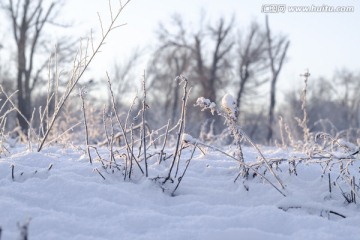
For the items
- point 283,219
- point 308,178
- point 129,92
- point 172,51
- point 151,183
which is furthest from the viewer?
point 129,92

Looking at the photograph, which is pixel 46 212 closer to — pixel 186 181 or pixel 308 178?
pixel 186 181

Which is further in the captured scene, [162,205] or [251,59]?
[251,59]

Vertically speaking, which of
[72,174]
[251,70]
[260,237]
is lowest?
[260,237]

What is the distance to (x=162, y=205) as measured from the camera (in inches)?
97.4

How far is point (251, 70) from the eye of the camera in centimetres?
2745

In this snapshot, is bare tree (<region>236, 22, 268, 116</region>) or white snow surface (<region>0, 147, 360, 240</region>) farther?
bare tree (<region>236, 22, 268, 116</region>)

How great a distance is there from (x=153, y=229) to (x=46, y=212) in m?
0.49

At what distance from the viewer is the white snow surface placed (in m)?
2.10

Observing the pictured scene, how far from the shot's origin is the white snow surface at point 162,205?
2.10 metres

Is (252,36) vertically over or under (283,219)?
over

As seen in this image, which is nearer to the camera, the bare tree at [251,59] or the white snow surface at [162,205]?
the white snow surface at [162,205]

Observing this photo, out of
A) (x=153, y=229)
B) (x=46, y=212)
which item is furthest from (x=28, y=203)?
(x=153, y=229)

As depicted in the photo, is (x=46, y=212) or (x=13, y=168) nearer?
(x=46, y=212)

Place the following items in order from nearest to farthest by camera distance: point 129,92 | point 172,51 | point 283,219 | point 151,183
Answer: point 283,219, point 151,183, point 172,51, point 129,92
